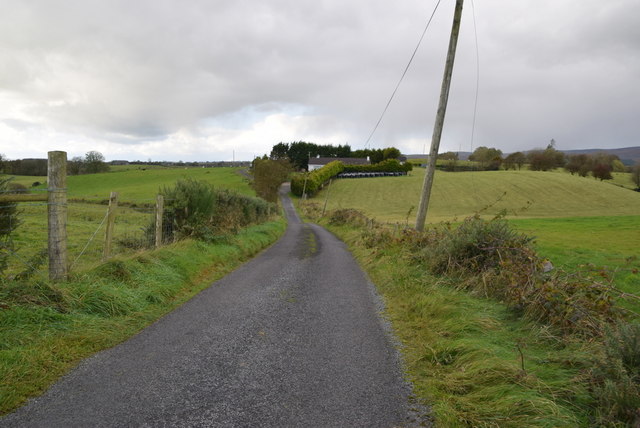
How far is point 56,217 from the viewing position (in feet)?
19.5

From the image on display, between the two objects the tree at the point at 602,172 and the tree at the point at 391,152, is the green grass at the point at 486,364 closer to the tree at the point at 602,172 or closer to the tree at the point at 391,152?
the tree at the point at 391,152

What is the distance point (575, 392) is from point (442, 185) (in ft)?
239

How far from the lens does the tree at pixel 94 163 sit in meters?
101

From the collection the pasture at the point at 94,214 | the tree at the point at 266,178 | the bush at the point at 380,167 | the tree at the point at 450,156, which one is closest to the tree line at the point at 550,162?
the tree at the point at 450,156

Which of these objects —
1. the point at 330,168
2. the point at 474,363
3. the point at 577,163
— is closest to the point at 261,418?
the point at 474,363

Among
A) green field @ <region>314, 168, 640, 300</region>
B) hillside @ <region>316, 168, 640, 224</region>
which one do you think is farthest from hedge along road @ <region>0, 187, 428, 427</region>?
hillside @ <region>316, 168, 640, 224</region>

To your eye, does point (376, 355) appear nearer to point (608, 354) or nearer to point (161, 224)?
point (608, 354)

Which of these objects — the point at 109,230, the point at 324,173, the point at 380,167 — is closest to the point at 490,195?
the point at 324,173

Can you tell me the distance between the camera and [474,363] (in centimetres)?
429

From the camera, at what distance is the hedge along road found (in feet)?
11.0

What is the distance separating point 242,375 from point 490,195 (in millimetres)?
67743

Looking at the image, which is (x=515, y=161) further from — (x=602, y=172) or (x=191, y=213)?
(x=191, y=213)

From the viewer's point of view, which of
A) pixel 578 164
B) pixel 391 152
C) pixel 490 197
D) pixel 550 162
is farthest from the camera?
pixel 391 152

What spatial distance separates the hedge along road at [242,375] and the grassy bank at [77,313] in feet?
0.77
